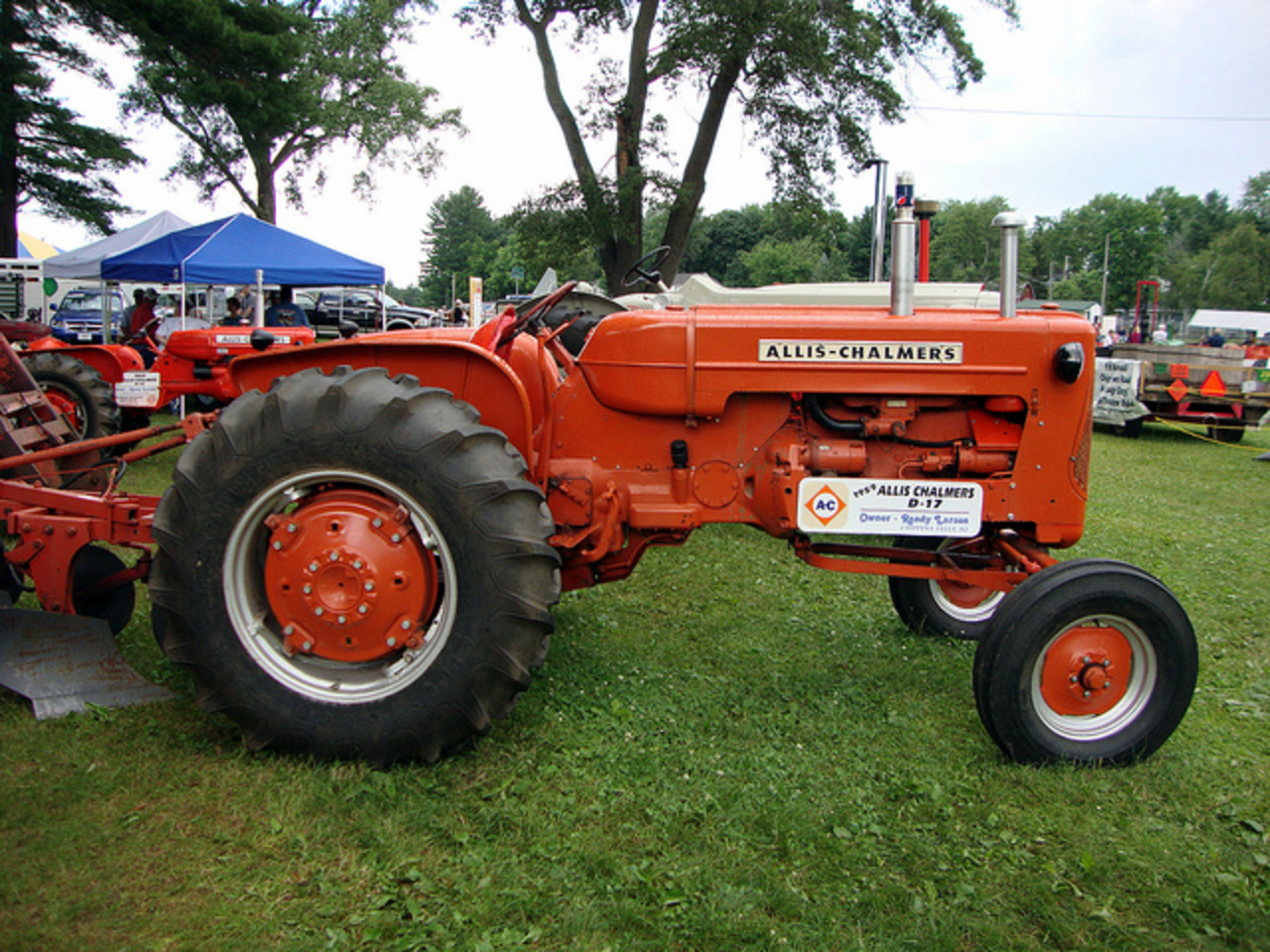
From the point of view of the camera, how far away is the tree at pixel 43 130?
14602 millimetres

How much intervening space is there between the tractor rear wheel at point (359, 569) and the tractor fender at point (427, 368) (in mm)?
383

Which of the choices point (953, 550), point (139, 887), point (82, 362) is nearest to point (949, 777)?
point (953, 550)

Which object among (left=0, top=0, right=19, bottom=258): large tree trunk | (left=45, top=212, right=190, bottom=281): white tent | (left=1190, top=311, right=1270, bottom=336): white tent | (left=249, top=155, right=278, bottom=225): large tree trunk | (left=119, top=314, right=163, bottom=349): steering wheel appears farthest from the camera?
(left=1190, top=311, right=1270, bottom=336): white tent

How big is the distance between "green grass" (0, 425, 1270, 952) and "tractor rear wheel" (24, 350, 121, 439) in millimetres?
4876

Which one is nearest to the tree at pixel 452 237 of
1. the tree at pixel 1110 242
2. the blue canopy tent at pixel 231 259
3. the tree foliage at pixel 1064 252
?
the tree foliage at pixel 1064 252

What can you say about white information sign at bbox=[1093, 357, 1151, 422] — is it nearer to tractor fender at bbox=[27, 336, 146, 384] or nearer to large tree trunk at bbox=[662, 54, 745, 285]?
large tree trunk at bbox=[662, 54, 745, 285]

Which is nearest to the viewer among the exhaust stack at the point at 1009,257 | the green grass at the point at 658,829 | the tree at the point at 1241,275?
the green grass at the point at 658,829

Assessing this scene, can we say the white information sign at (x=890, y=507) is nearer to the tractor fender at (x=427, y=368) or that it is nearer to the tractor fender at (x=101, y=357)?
the tractor fender at (x=427, y=368)

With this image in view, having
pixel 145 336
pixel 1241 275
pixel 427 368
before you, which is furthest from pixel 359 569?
pixel 1241 275

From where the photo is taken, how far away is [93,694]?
319 cm

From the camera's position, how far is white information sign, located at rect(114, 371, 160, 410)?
590cm

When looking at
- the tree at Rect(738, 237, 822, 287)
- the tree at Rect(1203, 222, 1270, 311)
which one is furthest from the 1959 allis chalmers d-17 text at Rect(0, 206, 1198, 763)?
the tree at Rect(1203, 222, 1270, 311)

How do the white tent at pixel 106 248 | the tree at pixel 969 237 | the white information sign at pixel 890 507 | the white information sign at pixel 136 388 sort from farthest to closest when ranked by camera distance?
the tree at pixel 969 237 → the white tent at pixel 106 248 → the white information sign at pixel 136 388 → the white information sign at pixel 890 507

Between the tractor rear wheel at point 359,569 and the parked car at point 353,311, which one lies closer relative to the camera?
the tractor rear wheel at point 359,569
